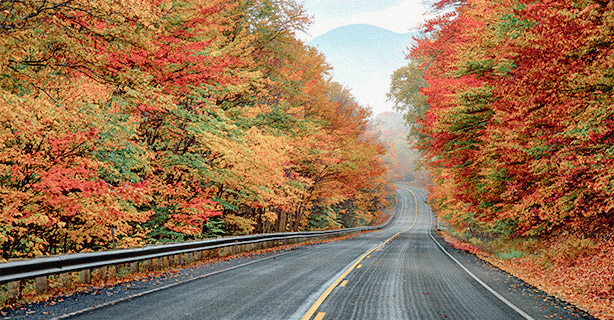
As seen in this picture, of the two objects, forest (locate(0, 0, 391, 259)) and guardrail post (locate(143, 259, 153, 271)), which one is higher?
forest (locate(0, 0, 391, 259))

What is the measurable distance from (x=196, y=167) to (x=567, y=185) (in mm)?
11613

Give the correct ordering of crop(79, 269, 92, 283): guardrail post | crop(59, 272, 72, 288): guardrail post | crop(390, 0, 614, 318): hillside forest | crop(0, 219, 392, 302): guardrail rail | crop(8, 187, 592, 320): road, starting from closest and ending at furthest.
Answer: crop(8, 187, 592, 320): road
crop(0, 219, 392, 302): guardrail rail
crop(59, 272, 72, 288): guardrail post
crop(79, 269, 92, 283): guardrail post
crop(390, 0, 614, 318): hillside forest

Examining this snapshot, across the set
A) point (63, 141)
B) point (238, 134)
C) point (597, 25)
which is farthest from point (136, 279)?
point (597, 25)

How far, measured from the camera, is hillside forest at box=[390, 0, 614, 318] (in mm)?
7520

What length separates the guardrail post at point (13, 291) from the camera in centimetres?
579

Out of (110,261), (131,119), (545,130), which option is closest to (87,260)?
(110,261)

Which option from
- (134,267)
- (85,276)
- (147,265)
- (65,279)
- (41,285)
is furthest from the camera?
(147,265)

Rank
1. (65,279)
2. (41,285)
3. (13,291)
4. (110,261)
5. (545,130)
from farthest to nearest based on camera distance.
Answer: (545,130), (110,261), (65,279), (41,285), (13,291)

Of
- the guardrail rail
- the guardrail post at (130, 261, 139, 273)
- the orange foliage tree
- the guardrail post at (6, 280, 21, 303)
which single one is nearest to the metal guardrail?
the guardrail rail

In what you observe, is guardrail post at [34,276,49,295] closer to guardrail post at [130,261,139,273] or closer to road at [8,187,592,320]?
road at [8,187,592,320]

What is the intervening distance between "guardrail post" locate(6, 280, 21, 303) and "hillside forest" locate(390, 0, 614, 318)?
33.8 ft

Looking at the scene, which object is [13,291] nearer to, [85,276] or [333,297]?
[85,276]

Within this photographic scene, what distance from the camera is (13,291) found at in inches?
230

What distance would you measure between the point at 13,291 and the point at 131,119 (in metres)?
4.91
